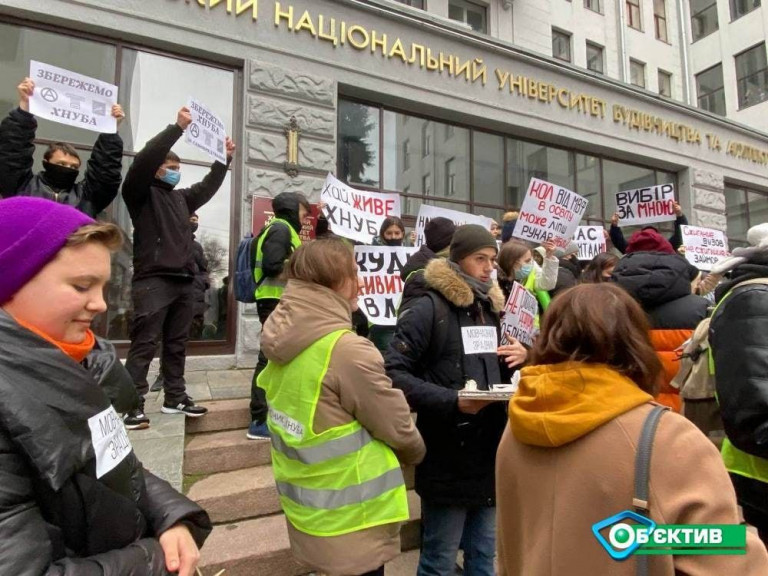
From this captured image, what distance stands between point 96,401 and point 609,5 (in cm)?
1737

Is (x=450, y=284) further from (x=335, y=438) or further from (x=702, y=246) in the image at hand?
(x=702, y=246)

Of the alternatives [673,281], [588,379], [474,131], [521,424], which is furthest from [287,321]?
[474,131]

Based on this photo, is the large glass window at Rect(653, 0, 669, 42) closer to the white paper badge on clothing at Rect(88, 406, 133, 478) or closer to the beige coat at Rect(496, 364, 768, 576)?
the beige coat at Rect(496, 364, 768, 576)

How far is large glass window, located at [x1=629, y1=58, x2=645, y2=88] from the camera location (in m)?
14.9

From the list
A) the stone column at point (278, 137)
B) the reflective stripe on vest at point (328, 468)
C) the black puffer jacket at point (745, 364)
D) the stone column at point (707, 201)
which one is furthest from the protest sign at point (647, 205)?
the reflective stripe on vest at point (328, 468)

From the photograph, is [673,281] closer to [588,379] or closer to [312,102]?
[588,379]

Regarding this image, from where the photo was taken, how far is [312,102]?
6848mm

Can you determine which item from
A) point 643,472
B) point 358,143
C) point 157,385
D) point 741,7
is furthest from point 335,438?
point 741,7

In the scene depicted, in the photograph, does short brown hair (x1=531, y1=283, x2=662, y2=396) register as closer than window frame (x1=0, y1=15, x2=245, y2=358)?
Yes

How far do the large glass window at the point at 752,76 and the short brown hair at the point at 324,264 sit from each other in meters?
23.2

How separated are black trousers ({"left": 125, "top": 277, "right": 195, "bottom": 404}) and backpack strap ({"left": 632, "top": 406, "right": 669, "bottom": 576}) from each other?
3.20 meters

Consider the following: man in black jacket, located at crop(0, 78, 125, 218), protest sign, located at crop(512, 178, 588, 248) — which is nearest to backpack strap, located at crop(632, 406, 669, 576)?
man in black jacket, located at crop(0, 78, 125, 218)

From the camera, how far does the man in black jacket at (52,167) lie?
299 cm

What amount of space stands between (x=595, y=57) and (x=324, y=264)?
15.2 m
